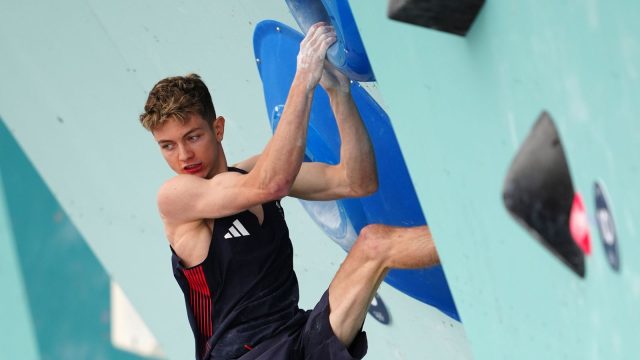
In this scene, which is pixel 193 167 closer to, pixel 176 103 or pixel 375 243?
pixel 176 103

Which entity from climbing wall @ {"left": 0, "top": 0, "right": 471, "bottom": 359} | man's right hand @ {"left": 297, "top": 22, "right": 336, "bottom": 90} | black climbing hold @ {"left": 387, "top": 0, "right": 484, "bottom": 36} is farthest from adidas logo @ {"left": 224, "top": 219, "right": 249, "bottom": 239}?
black climbing hold @ {"left": 387, "top": 0, "right": 484, "bottom": 36}

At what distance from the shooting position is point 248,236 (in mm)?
2680

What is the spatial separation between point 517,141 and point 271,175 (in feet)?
2.48

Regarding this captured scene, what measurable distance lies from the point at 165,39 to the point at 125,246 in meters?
0.95

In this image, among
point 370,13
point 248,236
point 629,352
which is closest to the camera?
point 629,352

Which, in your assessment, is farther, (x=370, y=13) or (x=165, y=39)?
(x=165, y=39)

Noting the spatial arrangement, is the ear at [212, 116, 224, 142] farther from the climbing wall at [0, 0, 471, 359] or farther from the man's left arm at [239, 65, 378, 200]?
the climbing wall at [0, 0, 471, 359]

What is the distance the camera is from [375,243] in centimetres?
257

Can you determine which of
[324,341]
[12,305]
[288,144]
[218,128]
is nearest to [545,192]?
[288,144]

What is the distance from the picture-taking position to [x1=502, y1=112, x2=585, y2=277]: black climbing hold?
1.77m

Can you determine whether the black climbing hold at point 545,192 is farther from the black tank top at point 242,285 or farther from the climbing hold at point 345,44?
the black tank top at point 242,285

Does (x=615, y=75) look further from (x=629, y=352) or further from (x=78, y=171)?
(x=78, y=171)

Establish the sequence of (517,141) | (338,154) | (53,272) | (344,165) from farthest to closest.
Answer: (53,272), (338,154), (344,165), (517,141)

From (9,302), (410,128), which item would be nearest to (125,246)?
(9,302)
